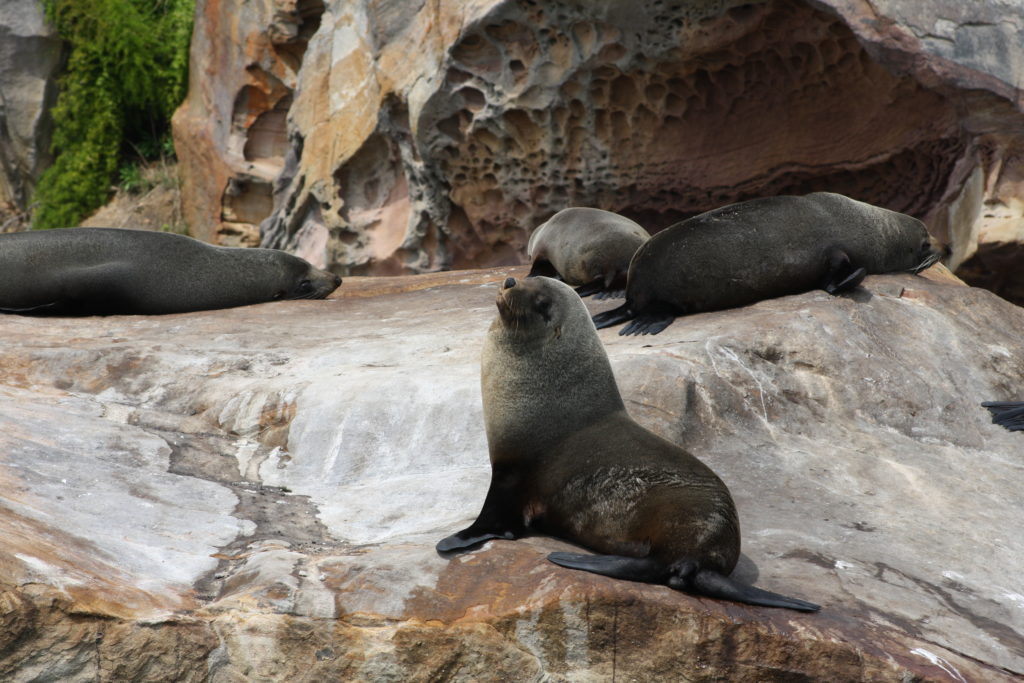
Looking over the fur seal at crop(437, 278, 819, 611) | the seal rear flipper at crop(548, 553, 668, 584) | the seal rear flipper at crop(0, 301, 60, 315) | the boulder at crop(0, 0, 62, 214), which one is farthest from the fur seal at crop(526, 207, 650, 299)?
the boulder at crop(0, 0, 62, 214)

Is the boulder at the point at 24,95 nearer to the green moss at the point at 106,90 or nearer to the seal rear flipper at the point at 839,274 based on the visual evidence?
the green moss at the point at 106,90

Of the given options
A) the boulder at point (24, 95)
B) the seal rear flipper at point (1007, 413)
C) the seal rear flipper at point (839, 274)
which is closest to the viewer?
the seal rear flipper at point (1007, 413)

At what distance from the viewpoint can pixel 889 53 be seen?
303 inches

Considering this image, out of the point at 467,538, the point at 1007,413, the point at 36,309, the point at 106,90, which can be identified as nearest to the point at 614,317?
the point at 1007,413

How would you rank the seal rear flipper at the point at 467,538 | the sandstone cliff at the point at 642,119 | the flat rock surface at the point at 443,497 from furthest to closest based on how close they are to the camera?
the sandstone cliff at the point at 642,119 → the seal rear flipper at the point at 467,538 → the flat rock surface at the point at 443,497

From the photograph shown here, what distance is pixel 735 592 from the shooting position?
3.08 metres

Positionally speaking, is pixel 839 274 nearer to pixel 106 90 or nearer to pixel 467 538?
pixel 467 538

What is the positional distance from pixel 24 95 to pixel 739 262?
43.9 ft

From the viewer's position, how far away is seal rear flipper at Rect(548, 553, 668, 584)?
3154mm

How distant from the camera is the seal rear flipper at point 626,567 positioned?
3.15 meters

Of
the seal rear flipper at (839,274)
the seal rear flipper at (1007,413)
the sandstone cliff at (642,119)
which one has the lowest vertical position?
the seal rear flipper at (1007,413)

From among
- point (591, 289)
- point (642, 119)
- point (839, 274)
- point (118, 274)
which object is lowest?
point (591, 289)

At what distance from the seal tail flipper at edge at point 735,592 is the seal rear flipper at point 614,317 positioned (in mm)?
3040

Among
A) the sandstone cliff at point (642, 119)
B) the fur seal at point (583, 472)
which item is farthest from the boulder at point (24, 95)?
the fur seal at point (583, 472)
